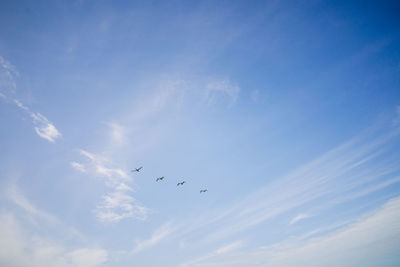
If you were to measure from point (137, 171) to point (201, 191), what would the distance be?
109 ft

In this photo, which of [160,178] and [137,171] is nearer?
[137,171]

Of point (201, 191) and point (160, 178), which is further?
point (201, 191)

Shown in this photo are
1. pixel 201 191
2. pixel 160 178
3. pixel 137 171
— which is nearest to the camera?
pixel 137 171

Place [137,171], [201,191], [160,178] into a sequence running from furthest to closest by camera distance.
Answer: [201,191] → [160,178] → [137,171]

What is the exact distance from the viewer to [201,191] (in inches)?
3691

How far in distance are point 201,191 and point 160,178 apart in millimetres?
22638

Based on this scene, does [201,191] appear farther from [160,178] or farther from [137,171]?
[137,171]

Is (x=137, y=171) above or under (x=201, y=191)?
above

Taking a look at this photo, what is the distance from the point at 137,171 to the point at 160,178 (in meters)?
10.4

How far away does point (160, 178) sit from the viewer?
82.3 meters

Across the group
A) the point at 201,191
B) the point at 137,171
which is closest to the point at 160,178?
the point at 137,171

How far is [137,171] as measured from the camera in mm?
76875
